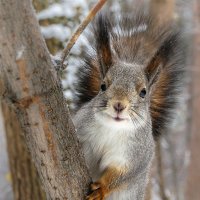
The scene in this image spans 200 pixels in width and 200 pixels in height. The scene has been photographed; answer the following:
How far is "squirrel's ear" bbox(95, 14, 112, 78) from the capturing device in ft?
5.12

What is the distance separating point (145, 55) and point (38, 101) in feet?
2.54

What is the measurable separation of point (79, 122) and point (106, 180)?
258 mm

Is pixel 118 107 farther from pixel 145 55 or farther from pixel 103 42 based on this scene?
pixel 145 55

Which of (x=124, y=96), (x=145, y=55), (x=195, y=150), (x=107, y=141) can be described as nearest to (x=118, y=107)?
(x=124, y=96)

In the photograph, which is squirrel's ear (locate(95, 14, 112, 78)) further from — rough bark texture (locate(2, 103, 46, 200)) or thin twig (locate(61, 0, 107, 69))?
rough bark texture (locate(2, 103, 46, 200))

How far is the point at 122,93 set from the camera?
57.6 inches

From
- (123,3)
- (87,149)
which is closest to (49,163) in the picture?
(87,149)

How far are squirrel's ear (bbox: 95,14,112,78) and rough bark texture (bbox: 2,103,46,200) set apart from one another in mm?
873

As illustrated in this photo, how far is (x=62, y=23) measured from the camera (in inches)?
101

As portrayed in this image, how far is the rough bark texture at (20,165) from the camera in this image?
7.84 feet

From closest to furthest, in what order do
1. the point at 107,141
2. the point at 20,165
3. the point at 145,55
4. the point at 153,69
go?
the point at 107,141, the point at 153,69, the point at 145,55, the point at 20,165

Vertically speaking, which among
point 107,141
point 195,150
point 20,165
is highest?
point 107,141

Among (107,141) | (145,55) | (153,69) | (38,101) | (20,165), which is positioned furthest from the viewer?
(20,165)

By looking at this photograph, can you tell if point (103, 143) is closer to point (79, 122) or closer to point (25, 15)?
point (79, 122)
